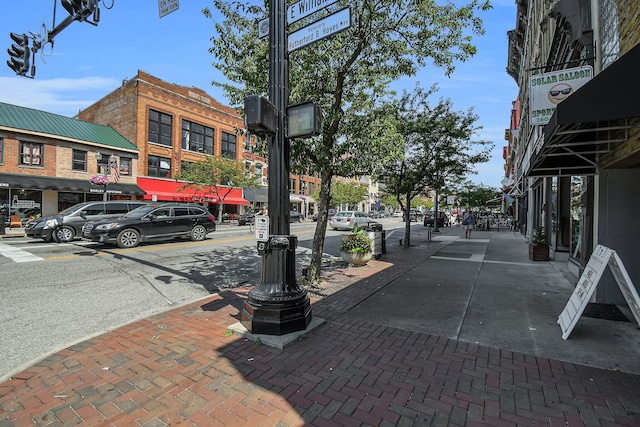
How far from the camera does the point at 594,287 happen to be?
4012mm

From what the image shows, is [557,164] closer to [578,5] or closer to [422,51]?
[578,5]

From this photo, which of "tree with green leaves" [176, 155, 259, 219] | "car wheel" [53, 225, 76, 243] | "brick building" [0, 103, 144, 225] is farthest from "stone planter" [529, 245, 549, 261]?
"brick building" [0, 103, 144, 225]

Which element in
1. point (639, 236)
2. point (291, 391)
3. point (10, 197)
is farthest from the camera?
point (10, 197)

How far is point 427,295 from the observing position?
627 cm

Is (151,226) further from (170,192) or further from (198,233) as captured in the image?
(170,192)

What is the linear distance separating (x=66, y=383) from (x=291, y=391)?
6.95 ft

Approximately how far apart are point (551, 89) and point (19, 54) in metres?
12.5

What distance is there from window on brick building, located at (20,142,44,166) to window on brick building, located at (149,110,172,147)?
868 centimetres

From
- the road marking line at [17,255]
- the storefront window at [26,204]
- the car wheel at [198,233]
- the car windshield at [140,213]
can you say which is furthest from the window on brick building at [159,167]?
the road marking line at [17,255]

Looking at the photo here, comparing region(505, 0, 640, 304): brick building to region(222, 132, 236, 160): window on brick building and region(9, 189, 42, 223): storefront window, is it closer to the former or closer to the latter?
region(9, 189, 42, 223): storefront window

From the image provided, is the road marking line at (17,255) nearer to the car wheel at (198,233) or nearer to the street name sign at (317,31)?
the car wheel at (198,233)

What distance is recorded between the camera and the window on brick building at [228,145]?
38.0m

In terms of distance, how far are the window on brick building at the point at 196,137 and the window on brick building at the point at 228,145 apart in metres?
1.84

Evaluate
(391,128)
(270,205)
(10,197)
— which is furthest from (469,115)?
(10,197)
